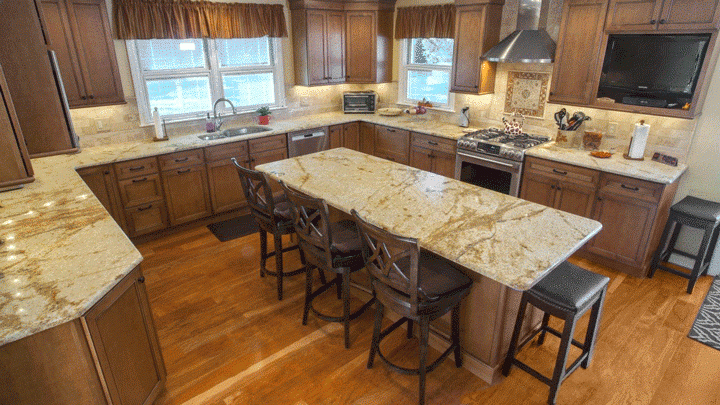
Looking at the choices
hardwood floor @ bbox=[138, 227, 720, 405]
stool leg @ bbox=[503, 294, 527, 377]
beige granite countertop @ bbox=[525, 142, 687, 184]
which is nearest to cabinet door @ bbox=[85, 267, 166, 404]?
hardwood floor @ bbox=[138, 227, 720, 405]

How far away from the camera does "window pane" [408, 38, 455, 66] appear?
522cm

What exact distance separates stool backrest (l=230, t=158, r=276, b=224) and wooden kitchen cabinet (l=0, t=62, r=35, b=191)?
137cm

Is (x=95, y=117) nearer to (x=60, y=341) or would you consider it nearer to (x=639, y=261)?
(x=60, y=341)

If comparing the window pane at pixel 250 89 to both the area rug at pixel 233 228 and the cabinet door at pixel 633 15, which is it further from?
the cabinet door at pixel 633 15

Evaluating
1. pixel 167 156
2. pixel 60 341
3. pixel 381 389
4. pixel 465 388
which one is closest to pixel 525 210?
pixel 465 388

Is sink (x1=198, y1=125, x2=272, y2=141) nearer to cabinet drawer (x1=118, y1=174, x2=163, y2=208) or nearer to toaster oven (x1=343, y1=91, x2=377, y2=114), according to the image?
cabinet drawer (x1=118, y1=174, x2=163, y2=208)

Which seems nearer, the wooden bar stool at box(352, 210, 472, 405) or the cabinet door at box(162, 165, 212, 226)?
the wooden bar stool at box(352, 210, 472, 405)

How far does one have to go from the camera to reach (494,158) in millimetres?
4191

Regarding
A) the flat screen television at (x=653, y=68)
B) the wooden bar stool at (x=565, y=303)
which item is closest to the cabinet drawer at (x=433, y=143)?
the flat screen television at (x=653, y=68)

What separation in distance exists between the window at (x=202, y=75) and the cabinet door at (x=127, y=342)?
10.0 feet

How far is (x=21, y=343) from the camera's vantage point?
160cm

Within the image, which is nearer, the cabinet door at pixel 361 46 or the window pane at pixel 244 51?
the window pane at pixel 244 51

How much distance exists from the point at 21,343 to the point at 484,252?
2017 millimetres

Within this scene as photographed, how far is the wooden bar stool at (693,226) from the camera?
10.6ft
